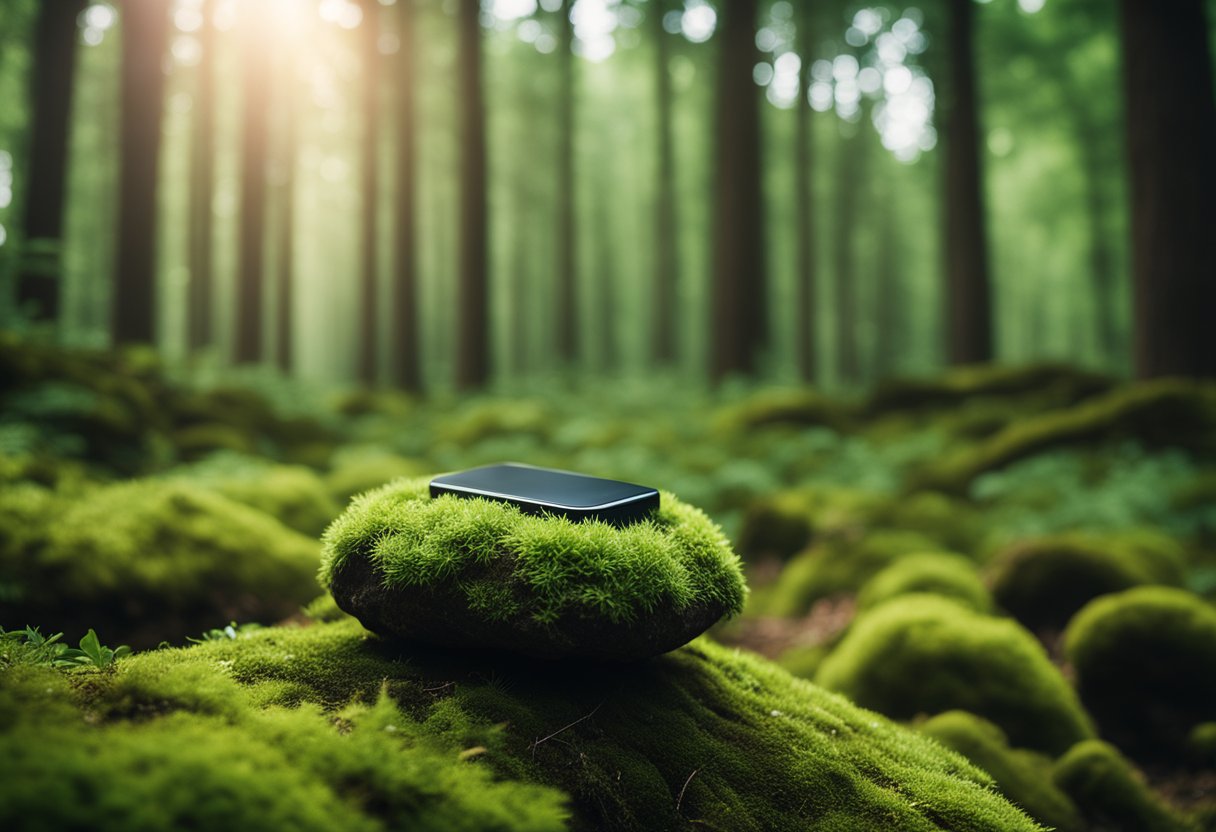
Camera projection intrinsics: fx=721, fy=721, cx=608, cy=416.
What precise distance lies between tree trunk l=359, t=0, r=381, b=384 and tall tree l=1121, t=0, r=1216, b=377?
1826 cm

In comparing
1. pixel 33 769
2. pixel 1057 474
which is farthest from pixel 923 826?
pixel 1057 474

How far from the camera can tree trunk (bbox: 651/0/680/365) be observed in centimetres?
2348

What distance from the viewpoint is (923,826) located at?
2.50 metres

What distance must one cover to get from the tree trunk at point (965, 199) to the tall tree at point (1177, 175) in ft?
15.9

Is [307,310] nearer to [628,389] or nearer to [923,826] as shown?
[628,389]

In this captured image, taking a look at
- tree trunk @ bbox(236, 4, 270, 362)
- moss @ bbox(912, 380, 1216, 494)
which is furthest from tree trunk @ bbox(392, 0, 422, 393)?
moss @ bbox(912, 380, 1216, 494)

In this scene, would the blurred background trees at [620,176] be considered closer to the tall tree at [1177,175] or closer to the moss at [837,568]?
the tall tree at [1177,175]

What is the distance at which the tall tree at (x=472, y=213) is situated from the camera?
17.0 metres

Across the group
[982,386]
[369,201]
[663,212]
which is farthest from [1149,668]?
[663,212]

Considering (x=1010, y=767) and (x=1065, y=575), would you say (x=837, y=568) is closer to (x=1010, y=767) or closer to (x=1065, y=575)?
(x=1065, y=575)

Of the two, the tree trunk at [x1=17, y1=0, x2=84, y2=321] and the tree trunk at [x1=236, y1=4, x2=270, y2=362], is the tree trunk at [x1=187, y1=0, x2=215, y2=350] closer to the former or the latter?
the tree trunk at [x1=236, y1=4, x2=270, y2=362]

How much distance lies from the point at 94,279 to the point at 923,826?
34.2 metres

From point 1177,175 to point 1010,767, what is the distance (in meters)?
8.96

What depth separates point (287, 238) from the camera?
2345 cm
